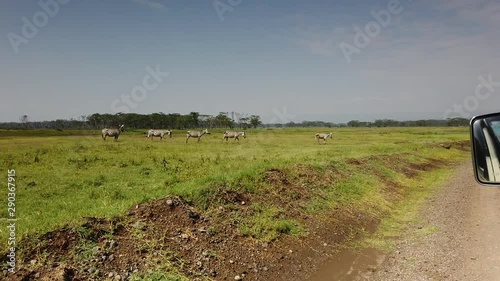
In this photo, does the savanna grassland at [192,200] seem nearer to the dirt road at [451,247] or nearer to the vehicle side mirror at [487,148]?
the dirt road at [451,247]

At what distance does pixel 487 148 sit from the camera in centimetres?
373

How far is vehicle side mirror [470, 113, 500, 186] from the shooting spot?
367cm

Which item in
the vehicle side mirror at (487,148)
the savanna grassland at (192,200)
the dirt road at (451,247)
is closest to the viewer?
the vehicle side mirror at (487,148)

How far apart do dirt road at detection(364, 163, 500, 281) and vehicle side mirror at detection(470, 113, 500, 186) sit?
18.2 feet

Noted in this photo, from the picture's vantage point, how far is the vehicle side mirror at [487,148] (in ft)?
12.1

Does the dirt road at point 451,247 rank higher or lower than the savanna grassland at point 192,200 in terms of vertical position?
lower

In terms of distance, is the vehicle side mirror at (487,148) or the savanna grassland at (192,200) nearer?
the vehicle side mirror at (487,148)

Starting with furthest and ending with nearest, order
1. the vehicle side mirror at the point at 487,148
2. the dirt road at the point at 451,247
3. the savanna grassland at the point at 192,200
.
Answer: the dirt road at the point at 451,247, the savanna grassland at the point at 192,200, the vehicle side mirror at the point at 487,148

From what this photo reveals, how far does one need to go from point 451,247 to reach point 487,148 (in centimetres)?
782

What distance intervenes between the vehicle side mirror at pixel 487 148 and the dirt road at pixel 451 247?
5544 millimetres

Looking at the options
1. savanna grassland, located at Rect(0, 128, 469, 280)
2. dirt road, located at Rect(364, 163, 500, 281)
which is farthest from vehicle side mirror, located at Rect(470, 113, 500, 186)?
savanna grassland, located at Rect(0, 128, 469, 280)

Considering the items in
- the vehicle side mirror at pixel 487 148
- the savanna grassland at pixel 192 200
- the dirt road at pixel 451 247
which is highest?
the vehicle side mirror at pixel 487 148

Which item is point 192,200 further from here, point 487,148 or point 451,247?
point 487,148

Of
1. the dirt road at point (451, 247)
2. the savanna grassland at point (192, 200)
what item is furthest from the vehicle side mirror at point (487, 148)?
the savanna grassland at point (192, 200)
